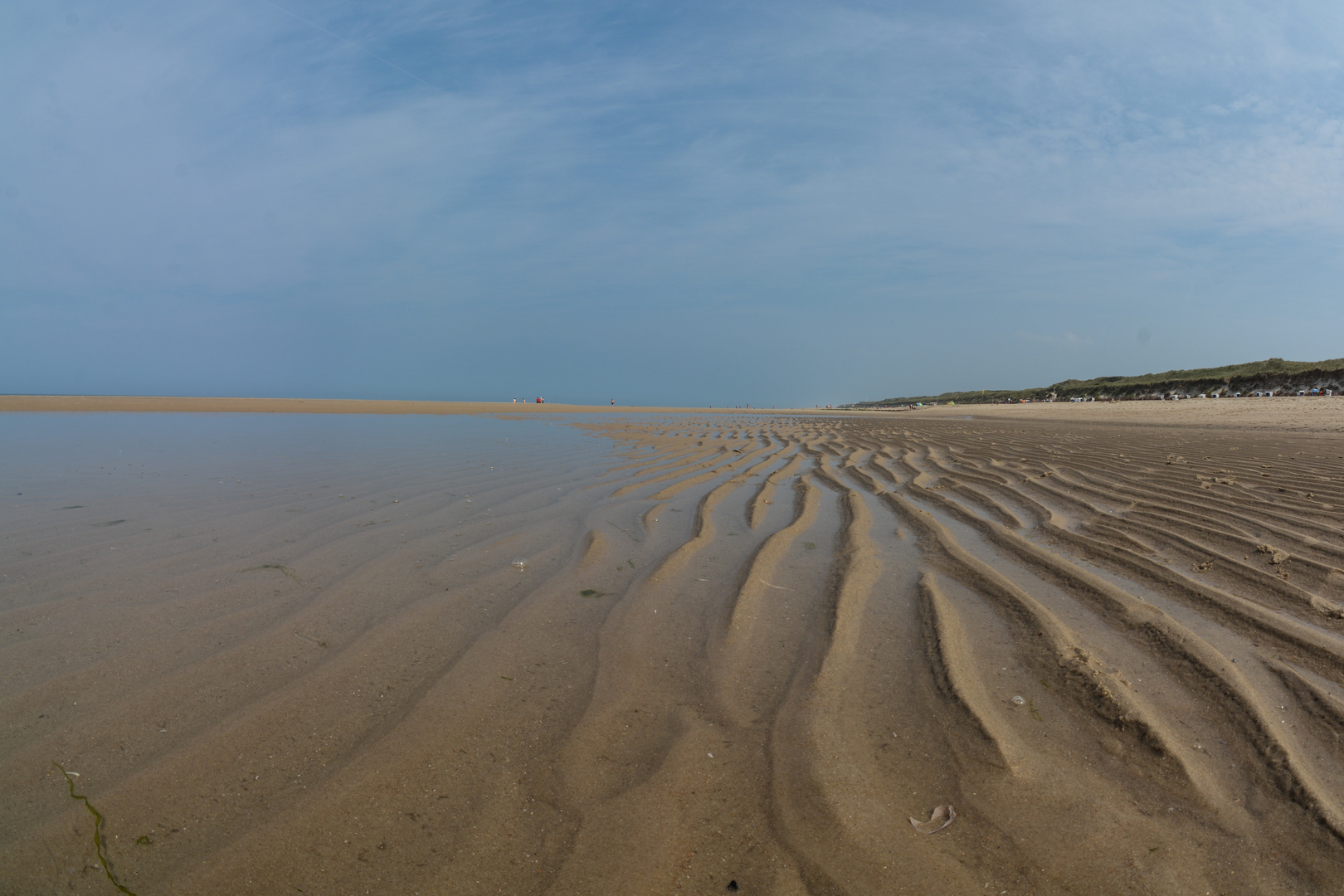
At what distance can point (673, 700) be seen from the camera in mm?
2283

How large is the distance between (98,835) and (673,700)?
64.2 inches

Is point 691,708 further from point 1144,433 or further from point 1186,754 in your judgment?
point 1144,433

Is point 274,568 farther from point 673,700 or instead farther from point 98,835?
point 673,700

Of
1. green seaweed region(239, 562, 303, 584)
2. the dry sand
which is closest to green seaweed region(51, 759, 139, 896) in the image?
the dry sand

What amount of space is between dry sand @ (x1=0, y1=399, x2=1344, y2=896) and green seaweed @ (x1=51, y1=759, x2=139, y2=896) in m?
0.02

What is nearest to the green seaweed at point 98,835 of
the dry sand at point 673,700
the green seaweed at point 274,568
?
the dry sand at point 673,700

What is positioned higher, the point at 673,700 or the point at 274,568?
the point at 274,568

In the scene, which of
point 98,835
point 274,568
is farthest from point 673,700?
point 274,568

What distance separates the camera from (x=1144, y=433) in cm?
1368

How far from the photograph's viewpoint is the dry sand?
1523mm

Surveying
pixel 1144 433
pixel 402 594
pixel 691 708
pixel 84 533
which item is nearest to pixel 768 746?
pixel 691 708

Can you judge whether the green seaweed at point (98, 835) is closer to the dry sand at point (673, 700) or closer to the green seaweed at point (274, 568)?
the dry sand at point (673, 700)

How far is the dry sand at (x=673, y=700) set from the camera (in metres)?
1.52

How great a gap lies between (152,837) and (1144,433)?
1695 centimetres
